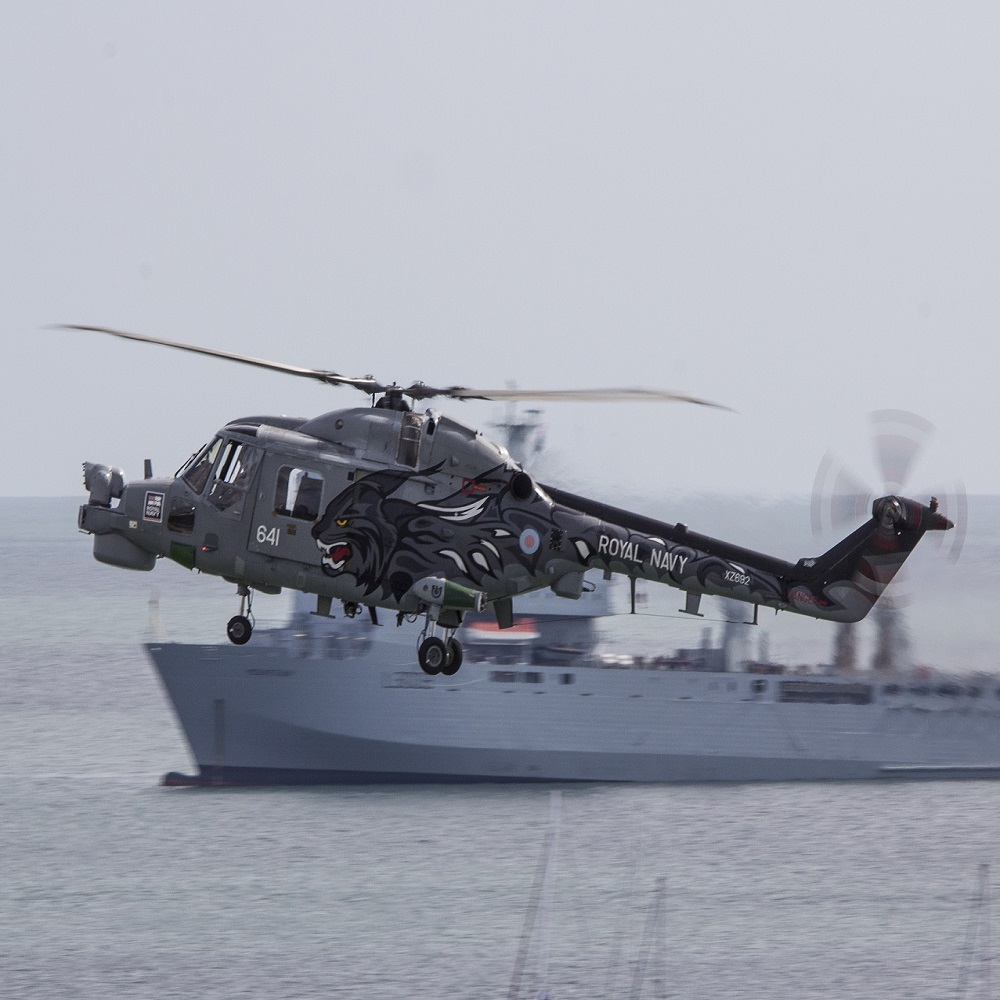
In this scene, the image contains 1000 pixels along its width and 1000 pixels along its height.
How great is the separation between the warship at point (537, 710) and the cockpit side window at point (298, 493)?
36300 mm

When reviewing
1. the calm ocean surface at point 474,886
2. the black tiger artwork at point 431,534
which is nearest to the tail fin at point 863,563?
the black tiger artwork at point 431,534

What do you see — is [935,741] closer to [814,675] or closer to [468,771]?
[814,675]

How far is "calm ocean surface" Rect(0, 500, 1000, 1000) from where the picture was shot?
145 feet

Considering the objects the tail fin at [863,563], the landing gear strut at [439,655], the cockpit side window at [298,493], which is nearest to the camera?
the landing gear strut at [439,655]

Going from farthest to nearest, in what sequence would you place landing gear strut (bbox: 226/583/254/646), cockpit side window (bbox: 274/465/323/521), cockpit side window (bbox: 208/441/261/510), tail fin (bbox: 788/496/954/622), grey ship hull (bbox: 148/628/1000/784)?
1. grey ship hull (bbox: 148/628/1000/784)
2. tail fin (bbox: 788/496/954/622)
3. cockpit side window (bbox: 208/441/261/510)
4. landing gear strut (bbox: 226/583/254/646)
5. cockpit side window (bbox: 274/465/323/521)

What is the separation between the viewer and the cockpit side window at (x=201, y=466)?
2316cm

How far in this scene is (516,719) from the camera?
6003 cm

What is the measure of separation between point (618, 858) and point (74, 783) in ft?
90.7

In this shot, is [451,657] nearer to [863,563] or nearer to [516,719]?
[863,563]

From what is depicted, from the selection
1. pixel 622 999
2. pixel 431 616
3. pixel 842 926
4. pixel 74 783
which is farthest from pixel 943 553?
pixel 431 616

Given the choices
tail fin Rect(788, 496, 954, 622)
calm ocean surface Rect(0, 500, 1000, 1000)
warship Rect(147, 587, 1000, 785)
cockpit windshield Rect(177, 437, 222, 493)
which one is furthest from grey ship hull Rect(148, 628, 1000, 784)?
cockpit windshield Rect(177, 437, 222, 493)

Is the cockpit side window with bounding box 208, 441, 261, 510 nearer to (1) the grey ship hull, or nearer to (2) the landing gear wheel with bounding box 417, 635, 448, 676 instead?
(2) the landing gear wheel with bounding box 417, 635, 448, 676

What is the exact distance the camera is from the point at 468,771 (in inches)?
2438

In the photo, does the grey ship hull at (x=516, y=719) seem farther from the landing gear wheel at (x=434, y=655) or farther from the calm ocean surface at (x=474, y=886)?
the landing gear wheel at (x=434, y=655)
